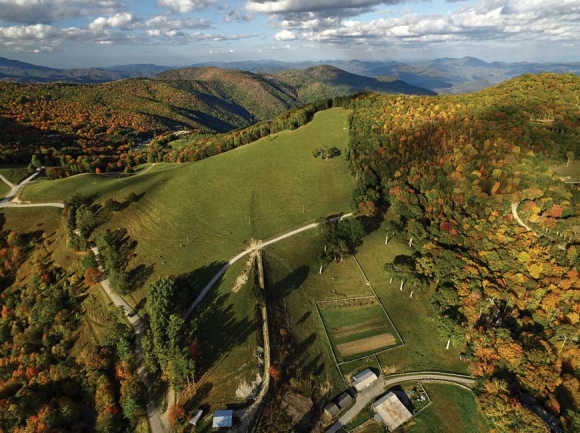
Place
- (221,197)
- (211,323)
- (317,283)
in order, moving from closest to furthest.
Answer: (211,323), (317,283), (221,197)

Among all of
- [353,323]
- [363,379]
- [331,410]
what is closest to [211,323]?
[331,410]

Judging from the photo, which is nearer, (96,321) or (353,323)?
(353,323)

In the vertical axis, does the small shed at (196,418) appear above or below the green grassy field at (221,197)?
below

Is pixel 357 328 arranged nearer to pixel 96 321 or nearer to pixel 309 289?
pixel 309 289

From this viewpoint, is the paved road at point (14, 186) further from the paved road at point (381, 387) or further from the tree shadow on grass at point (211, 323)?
the paved road at point (381, 387)

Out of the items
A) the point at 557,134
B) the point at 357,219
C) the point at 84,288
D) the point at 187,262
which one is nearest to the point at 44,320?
the point at 84,288

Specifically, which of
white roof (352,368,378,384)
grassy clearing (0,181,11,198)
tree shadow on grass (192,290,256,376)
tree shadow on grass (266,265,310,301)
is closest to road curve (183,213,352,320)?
tree shadow on grass (192,290,256,376)

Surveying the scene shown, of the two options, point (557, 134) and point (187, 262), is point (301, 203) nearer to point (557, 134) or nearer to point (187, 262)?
point (187, 262)

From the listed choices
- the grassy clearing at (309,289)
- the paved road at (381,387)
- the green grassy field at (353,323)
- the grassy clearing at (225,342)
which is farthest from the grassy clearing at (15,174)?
the paved road at (381,387)
